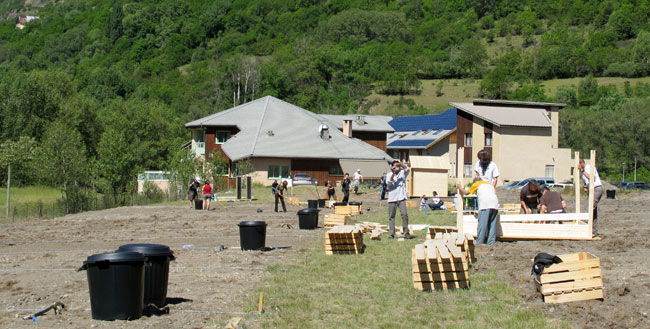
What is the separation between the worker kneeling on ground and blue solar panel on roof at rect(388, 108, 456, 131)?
64.2m

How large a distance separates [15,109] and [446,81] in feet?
305

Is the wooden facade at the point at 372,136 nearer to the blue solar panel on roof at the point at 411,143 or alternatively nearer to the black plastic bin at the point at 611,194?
the blue solar panel on roof at the point at 411,143

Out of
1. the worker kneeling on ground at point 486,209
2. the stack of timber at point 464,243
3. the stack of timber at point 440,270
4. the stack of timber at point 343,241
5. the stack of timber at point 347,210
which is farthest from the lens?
the stack of timber at point 347,210

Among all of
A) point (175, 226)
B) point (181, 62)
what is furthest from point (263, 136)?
point (181, 62)

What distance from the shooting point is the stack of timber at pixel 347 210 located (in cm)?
2778


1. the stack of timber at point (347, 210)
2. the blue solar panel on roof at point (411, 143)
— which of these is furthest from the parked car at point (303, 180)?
the stack of timber at point (347, 210)

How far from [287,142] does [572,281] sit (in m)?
53.5

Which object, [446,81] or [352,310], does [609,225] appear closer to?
[352,310]

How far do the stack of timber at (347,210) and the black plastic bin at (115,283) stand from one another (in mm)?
18749

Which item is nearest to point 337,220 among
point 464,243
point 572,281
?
point 464,243

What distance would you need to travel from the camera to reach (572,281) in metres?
9.44

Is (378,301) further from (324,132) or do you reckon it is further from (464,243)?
(324,132)

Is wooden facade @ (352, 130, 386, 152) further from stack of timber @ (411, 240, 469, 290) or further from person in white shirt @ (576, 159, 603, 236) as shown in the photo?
stack of timber @ (411, 240, 469, 290)

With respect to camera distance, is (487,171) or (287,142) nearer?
(487,171)
